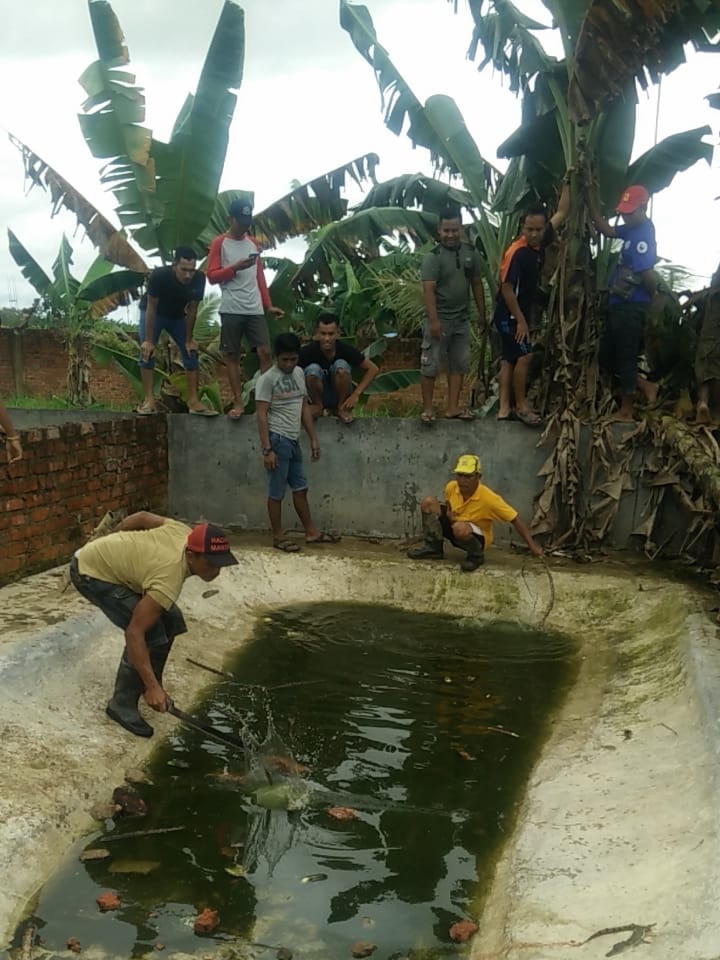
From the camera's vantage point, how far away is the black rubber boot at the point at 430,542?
7.60m

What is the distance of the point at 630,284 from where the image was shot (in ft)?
24.9

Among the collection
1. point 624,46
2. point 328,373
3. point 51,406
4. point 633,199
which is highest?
point 624,46

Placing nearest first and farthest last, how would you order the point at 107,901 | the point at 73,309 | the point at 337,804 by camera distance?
the point at 107,901 < the point at 337,804 < the point at 73,309

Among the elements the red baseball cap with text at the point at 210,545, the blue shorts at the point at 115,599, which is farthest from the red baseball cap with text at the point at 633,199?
the blue shorts at the point at 115,599

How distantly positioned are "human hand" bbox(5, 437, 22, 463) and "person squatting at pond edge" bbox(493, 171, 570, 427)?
4.17m

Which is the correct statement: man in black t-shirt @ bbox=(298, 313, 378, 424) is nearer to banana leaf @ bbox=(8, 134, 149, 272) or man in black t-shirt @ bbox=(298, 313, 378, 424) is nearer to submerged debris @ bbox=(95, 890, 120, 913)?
banana leaf @ bbox=(8, 134, 149, 272)

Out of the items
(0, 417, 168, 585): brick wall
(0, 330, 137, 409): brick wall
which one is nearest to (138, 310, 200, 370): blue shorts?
(0, 417, 168, 585): brick wall

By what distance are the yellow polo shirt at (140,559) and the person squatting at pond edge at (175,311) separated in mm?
3780

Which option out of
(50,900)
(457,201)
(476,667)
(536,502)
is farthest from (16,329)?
(50,900)

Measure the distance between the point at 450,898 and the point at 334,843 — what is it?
1.97 feet

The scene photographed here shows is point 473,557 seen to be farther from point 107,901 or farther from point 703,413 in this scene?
point 107,901

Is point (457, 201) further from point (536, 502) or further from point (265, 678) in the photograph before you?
point (265, 678)

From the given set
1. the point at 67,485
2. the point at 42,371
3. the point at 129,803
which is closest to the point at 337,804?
the point at 129,803

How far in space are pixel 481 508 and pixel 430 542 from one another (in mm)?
676
